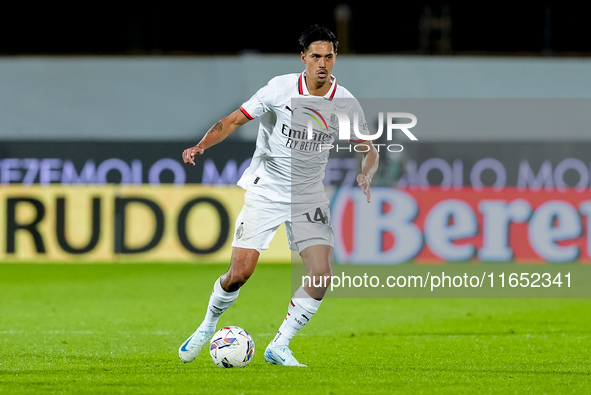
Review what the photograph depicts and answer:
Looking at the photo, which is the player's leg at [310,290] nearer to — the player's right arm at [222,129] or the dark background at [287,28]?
the player's right arm at [222,129]

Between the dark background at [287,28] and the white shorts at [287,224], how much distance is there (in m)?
10.3

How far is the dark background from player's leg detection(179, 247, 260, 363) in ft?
34.1

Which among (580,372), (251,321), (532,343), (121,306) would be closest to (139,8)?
(121,306)

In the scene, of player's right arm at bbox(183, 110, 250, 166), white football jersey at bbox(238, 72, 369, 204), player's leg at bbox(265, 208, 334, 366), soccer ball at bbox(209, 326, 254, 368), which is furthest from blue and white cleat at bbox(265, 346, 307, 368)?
player's right arm at bbox(183, 110, 250, 166)

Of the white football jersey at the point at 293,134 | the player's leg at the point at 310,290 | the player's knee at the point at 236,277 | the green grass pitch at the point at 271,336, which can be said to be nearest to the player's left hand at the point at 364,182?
the white football jersey at the point at 293,134

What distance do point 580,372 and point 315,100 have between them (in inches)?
88.7

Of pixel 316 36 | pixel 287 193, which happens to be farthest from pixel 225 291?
pixel 316 36

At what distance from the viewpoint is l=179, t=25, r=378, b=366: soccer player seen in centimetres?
605

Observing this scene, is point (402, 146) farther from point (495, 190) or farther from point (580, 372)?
point (580, 372)

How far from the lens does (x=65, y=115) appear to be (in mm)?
15977

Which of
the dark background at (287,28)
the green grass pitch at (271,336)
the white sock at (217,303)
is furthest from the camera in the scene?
the dark background at (287,28)

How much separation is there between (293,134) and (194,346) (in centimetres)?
142

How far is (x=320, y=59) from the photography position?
5.93m

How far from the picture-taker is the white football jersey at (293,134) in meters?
6.10
